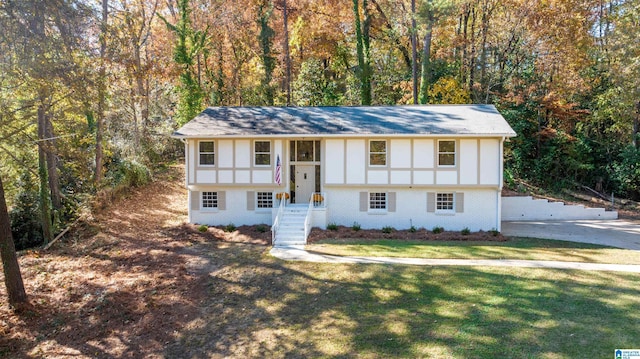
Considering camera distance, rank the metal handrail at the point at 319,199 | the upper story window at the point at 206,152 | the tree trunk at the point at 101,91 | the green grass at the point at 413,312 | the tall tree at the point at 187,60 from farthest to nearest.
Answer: the tall tree at the point at 187,60 → the upper story window at the point at 206,152 → the metal handrail at the point at 319,199 → the tree trunk at the point at 101,91 → the green grass at the point at 413,312

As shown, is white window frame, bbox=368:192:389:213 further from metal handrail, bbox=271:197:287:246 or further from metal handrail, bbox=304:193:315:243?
Answer: metal handrail, bbox=271:197:287:246

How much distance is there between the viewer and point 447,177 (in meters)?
17.5

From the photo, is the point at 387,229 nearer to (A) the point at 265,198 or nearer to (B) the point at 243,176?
(A) the point at 265,198

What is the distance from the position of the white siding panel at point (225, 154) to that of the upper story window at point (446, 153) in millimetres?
9693

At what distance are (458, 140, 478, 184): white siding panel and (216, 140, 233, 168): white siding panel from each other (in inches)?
415

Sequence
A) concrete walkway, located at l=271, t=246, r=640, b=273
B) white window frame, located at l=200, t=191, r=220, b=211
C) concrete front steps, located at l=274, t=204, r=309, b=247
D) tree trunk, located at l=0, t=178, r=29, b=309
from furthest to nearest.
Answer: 1. white window frame, located at l=200, t=191, r=220, b=211
2. concrete front steps, located at l=274, t=204, r=309, b=247
3. concrete walkway, located at l=271, t=246, r=640, b=273
4. tree trunk, located at l=0, t=178, r=29, b=309

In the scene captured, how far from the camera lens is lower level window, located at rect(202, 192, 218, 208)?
61.8 feet

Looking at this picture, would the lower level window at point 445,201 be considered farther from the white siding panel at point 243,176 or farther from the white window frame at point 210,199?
the white window frame at point 210,199

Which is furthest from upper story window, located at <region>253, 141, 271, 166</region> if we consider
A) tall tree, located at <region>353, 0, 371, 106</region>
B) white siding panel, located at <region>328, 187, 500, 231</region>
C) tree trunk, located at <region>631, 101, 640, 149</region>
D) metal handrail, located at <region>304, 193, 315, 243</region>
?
tree trunk, located at <region>631, 101, 640, 149</region>

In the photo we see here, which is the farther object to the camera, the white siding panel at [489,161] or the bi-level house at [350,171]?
the bi-level house at [350,171]

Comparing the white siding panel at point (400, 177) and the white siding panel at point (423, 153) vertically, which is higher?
the white siding panel at point (423, 153)

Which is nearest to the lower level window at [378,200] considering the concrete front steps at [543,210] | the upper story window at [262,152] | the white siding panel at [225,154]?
the upper story window at [262,152]

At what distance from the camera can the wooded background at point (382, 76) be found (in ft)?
70.0

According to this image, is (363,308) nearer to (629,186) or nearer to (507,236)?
(507,236)
